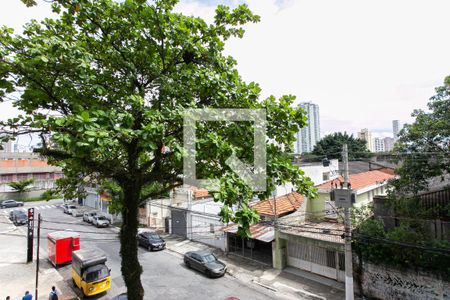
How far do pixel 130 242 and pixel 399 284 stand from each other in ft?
39.1

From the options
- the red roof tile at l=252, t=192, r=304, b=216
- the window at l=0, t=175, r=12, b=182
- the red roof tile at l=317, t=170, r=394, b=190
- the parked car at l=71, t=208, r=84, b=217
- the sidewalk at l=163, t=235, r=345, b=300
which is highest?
the red roof tile at l=317, t=170, r=394, b=190

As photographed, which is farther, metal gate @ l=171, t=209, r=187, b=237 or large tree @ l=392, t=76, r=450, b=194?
metal gate @ l=171, t=209, r=187, b=237

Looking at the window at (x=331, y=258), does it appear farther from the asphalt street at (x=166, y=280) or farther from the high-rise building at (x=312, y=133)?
the high-rise building at (x=312, y=133)

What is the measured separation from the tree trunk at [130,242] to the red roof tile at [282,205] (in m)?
12.1

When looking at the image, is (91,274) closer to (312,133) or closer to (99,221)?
(99,221)

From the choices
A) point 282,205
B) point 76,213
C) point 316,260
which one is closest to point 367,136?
point 282,205

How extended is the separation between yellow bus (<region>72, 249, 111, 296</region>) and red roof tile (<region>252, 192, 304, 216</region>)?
33.3ft

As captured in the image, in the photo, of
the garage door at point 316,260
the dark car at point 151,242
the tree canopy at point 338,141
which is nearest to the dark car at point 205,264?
the dark car at point 151,242

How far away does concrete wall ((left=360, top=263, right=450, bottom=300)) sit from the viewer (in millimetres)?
10633

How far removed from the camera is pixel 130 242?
22.4ft

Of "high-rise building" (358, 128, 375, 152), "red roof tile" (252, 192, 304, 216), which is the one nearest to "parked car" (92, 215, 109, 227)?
"red roof tile" (252, 192, 304, 216)

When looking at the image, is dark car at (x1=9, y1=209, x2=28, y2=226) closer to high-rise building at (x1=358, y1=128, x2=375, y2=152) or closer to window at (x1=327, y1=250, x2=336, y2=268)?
window at (x1=327, y1=250, x2=336, y2=268)

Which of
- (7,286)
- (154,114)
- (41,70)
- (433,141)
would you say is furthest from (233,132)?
(7,286)

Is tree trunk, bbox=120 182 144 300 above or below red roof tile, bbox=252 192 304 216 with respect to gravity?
above
